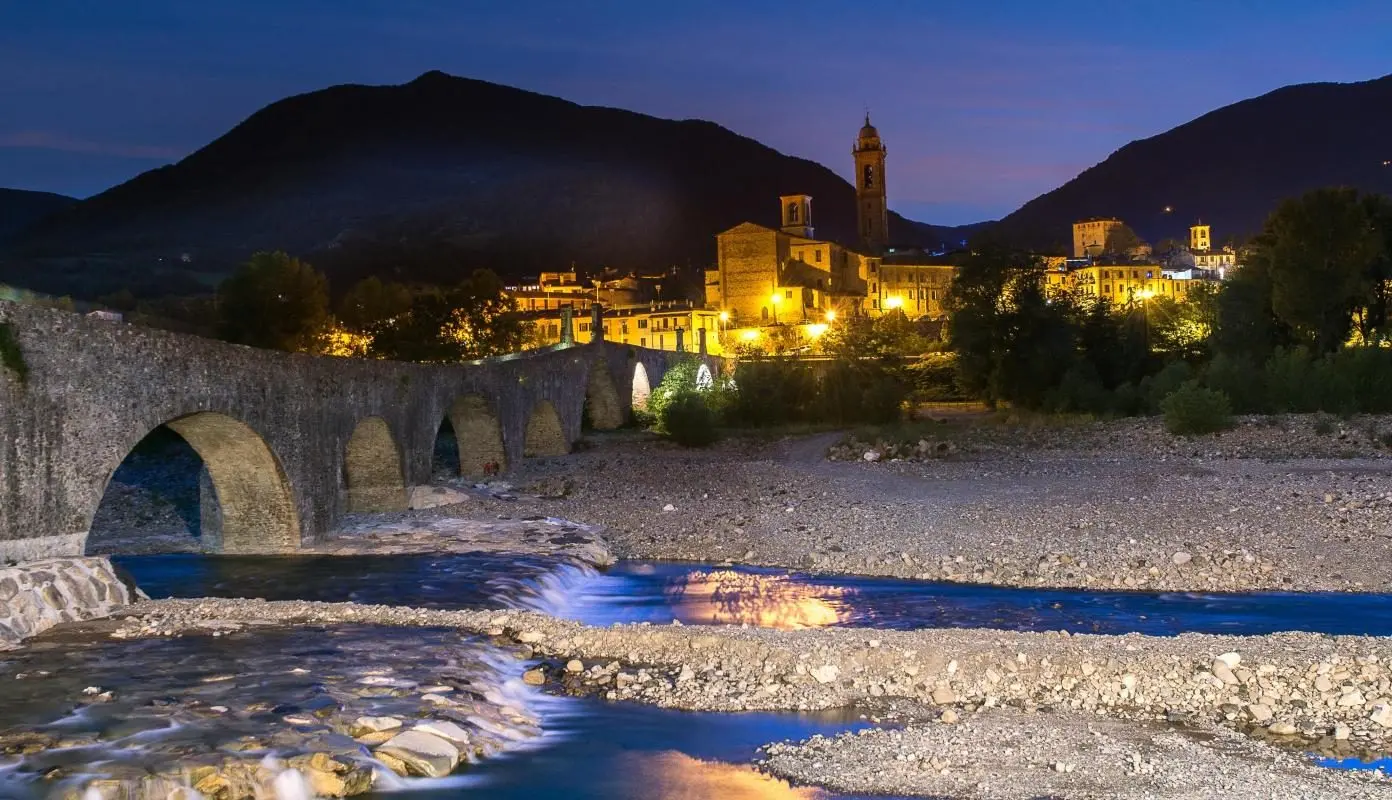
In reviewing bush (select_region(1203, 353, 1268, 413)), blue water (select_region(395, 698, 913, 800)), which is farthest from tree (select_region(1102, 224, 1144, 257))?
blue water (select_region(395, 698, 913, 800))

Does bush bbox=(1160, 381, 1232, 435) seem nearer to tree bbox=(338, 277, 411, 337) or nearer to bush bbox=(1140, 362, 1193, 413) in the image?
bush bbox=(1140, 362, 1193, 413)

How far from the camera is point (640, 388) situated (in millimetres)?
56500

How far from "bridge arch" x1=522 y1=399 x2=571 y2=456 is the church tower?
95212mm

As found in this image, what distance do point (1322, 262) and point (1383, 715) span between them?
44.4 metres

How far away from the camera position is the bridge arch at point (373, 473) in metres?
26.5

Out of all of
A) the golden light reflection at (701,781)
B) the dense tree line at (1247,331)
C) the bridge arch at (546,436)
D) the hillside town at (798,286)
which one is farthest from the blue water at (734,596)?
the hillside town at (798,286)

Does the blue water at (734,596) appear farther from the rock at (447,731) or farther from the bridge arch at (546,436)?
the bridge arch at (546,436)

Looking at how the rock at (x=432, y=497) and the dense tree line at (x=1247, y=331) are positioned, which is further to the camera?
the dense tree line at (x=1247, y=331)

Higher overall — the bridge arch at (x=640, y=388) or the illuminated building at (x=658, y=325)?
the illuminated building at (x=658, y=325)

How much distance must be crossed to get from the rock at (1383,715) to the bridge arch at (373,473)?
66.3 feet

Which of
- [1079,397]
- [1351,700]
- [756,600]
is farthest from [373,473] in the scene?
[1079,397]

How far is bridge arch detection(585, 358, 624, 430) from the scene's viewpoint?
168ft

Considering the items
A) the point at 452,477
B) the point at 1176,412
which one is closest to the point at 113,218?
the point at 452,477

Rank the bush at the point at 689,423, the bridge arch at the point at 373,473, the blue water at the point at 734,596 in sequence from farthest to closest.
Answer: the bush at the point at 689,423 < the bridge arch at the point at 373,473 < the blue water at the point at 734,596
